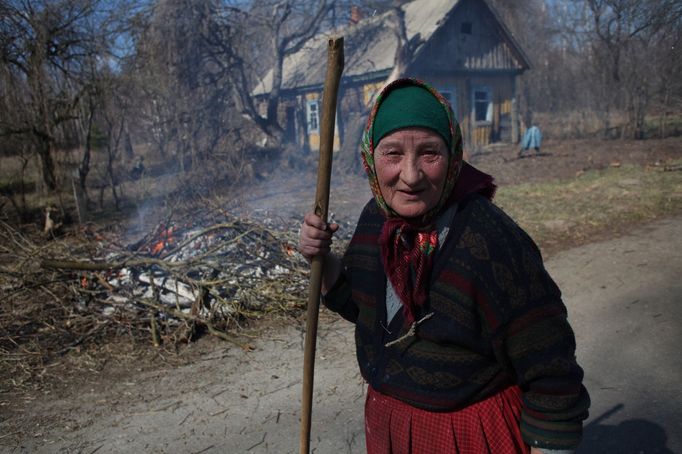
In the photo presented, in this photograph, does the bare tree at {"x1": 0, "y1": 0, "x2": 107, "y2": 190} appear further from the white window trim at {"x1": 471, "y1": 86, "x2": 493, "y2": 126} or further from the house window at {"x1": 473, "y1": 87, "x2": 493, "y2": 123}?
the house window at {"x1": 473, "y1": 87, "x2": 493, "y2": 123}

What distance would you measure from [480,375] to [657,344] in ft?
10.9

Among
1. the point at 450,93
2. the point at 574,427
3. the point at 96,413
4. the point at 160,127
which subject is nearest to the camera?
the point at 574,427

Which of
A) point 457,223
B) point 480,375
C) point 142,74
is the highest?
point 142,74

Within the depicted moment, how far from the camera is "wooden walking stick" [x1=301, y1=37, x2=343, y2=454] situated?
1503mm

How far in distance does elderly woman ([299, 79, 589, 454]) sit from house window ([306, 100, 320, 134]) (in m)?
18.9

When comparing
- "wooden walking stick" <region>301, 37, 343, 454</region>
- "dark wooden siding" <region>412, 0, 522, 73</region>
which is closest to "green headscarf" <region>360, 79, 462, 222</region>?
"wooden walking stick" <region>301, 37, 343, 454</region>

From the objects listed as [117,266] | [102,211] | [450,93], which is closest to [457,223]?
[117,266]

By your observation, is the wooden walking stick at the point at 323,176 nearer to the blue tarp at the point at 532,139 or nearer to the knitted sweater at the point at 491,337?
the knitted sweater at the point at 491,337

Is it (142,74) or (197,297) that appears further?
(142,74)

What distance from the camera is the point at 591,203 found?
29.4 feet

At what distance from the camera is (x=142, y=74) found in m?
11.8

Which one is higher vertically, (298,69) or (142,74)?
(298,69)

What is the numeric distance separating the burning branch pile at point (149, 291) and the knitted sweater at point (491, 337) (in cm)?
340

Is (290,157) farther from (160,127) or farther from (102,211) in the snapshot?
(102,211)
